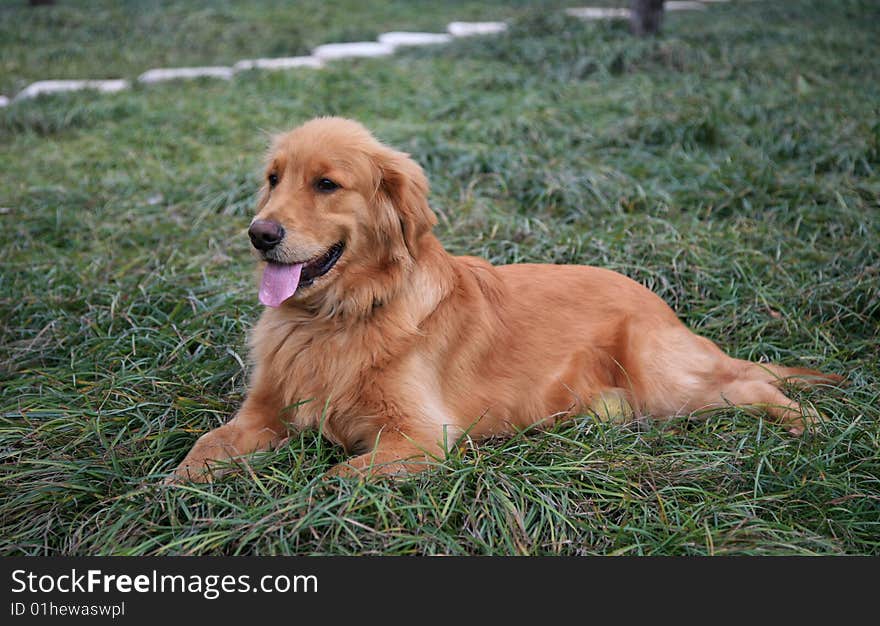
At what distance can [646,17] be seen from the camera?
1114cm

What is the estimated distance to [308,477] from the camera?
125 inches

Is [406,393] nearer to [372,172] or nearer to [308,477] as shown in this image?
[308,477]

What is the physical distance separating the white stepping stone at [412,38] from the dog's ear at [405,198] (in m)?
9.43

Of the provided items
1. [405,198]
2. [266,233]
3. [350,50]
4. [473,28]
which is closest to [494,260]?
[405,198]

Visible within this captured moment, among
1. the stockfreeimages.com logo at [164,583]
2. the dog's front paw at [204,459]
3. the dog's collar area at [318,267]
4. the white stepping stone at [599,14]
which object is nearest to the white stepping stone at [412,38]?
the white stepping stone at [599,14]

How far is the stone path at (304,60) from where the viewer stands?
32.3 feet

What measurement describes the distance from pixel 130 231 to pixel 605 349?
3.73 m

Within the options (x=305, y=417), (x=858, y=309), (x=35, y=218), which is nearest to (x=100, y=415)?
(x=305, y=417)

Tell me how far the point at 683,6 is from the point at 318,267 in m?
15.2

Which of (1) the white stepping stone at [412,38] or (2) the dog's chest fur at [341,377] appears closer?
(2) the dog's chest fur at [341,377]

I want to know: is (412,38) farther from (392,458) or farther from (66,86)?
(392,458)

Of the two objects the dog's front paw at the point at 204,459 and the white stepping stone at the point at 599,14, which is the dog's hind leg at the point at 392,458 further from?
the white stepping stone at the point at 599,14

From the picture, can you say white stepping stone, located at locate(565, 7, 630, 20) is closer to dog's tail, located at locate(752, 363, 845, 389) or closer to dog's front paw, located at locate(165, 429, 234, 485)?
dog's tail, located at locate(752, 363, 845, 389)

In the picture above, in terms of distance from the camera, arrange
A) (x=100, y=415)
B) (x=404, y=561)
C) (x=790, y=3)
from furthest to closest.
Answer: (x=790, y=3), (x=100, y=415), (x=404, y=561)
